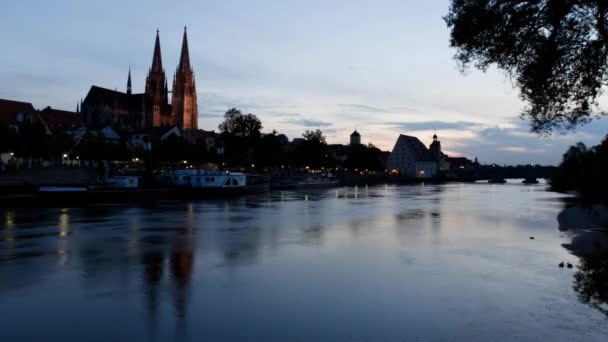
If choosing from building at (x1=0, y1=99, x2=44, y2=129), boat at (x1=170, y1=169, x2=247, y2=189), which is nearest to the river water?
boat at (x1=170, y1=169, x2=247, y2=189)

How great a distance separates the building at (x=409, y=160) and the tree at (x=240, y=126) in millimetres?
83122

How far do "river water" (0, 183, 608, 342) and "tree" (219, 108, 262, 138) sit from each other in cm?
8116

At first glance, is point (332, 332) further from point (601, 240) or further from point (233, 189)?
point (233, 189)

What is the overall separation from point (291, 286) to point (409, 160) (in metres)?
172

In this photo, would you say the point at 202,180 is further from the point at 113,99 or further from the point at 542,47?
the point at 113,99

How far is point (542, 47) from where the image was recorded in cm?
1590

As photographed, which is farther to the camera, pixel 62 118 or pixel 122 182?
pixel 62 118

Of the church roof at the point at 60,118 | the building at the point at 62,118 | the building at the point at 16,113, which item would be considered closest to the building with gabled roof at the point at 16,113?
the building at the point at 16,113

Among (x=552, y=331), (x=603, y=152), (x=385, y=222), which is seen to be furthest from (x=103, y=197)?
(x=552, y=331)

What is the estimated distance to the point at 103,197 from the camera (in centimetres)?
5534

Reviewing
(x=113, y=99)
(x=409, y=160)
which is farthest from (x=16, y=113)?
(x=409, y=160)

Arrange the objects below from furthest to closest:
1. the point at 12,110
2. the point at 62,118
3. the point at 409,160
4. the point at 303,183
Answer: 1. the point at 409,160
2. the point at 62,118
3. the point at 303,183
4. the point at 12,110

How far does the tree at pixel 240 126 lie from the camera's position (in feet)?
369

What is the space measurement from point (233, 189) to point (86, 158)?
32.1 metres
